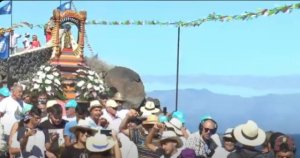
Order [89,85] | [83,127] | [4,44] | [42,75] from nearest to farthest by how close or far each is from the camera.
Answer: [83,127] < [4,44] < [89,85] < [42,75]

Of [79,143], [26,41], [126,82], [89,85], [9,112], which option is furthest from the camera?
[126,82]

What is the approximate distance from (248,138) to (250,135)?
0.12 ft

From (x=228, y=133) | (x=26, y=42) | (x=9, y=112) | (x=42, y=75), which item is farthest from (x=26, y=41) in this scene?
(x=228, y=133)

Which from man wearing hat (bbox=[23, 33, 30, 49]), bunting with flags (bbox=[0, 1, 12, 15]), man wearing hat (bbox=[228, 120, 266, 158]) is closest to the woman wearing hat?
man wearing hat (bbox=[228, 120, 266, 158])

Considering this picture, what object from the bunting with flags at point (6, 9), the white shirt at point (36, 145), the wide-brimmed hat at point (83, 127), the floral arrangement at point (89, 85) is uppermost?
the bunting with flags at point (6, 9)

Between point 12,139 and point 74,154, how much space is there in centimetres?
117

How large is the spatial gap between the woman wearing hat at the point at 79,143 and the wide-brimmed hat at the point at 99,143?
8cm

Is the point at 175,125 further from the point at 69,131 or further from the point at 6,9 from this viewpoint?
the point at 6,9

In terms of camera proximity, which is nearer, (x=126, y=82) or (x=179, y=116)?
(x=179, y=116)

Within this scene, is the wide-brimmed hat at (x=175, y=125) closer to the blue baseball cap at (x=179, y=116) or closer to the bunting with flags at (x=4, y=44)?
the blue baseball cap at (x=179, y=116)

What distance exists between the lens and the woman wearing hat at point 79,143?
20.9ft

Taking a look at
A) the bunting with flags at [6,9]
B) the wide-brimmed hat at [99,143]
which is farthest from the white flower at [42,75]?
the wide-brimmed hat at [99,143]

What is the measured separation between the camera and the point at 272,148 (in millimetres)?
6191

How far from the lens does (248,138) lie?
6.35 meters
